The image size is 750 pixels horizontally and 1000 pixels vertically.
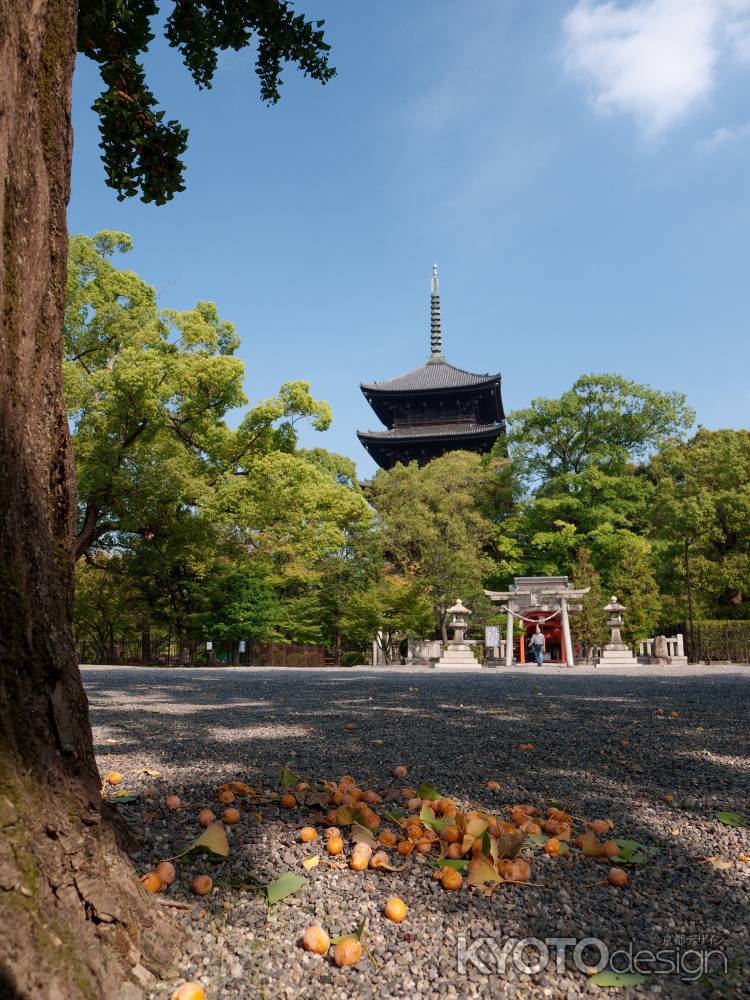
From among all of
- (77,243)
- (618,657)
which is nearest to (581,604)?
(618,657)

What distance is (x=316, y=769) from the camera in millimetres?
2824

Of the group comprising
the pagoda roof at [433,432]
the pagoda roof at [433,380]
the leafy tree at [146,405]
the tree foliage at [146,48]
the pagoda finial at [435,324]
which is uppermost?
the pagoda finial at [435,324]

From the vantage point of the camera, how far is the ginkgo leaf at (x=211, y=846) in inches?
69.6

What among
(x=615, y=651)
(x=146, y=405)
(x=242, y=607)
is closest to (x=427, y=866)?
(x=146, y=405)

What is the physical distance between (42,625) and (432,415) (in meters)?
33.4

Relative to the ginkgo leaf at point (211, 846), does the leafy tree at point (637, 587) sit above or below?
above

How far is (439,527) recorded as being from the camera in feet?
78.5

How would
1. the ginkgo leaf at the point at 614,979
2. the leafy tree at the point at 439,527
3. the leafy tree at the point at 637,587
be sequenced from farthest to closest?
the leafy tree at the point at 637,587 < the leafy tree at the point at 439,527 < the ginkgo leaf at the point at 614,979

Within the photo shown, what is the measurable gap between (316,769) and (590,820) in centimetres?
110

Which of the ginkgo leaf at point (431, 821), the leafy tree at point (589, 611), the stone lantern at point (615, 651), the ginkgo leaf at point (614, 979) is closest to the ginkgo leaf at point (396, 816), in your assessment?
the ginkgo leaf at point (431, 821)

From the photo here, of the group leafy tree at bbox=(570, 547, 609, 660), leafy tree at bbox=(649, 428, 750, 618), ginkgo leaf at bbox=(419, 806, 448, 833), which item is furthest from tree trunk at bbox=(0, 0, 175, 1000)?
leafy tree at bbox=(649, 428, 750, 618)

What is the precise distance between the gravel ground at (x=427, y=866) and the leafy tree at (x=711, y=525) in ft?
62.7

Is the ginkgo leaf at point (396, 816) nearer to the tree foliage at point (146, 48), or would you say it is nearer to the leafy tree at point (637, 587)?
the tree foliage at point (146, 48)

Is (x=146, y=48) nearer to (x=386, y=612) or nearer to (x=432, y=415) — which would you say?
(x=386, y=612)
